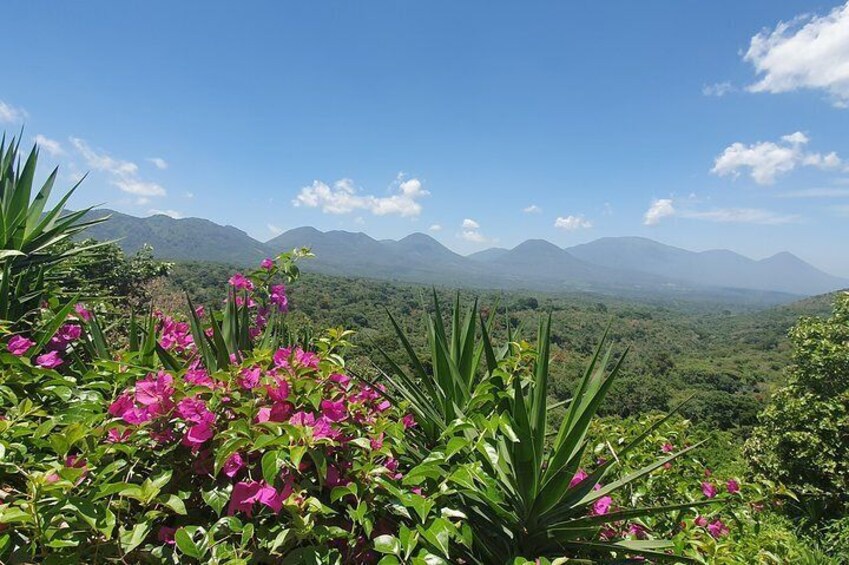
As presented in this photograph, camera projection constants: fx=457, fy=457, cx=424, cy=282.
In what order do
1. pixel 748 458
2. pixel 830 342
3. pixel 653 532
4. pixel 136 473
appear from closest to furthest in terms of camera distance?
pixel 136 473, pixel 653 532, pixel 830 342, pixel 748 458

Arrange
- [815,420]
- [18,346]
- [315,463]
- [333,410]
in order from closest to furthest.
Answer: [315,463], [333,410], [18,346], [815,420]

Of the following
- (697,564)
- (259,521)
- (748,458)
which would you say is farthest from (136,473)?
(748,458)

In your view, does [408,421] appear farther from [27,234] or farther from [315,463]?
[27,234]

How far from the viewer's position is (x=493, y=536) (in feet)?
4.57

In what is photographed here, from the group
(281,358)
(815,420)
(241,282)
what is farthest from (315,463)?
(815,420)

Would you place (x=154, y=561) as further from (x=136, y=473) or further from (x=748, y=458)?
(x=748, y=458)

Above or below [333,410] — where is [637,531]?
below

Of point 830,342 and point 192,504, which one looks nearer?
point 192,504

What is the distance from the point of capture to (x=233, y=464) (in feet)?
3.38

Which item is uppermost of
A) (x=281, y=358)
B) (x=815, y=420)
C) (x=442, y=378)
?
(x=281, y=358)

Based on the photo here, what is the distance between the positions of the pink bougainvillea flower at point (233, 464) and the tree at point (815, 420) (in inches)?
441

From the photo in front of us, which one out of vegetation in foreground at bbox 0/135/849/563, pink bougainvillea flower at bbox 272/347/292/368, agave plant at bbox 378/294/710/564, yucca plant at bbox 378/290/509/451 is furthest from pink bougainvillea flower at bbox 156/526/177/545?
yucca plant at bbox 378/290/509/451

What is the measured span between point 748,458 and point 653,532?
41.0 feet

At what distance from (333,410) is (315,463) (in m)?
0.17
